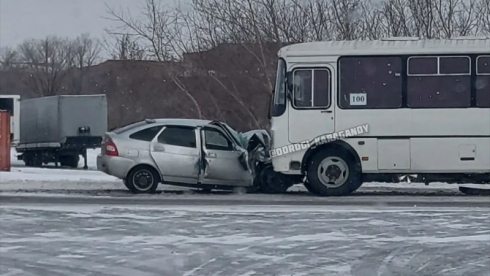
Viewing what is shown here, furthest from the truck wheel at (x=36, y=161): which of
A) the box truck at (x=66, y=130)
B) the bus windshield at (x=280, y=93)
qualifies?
the bus windshield at (x=280, y=93)

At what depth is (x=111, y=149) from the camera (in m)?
17.6

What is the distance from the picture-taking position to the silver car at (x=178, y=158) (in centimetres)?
1753

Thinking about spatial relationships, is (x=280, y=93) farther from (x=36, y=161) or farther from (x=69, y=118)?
(x=36, y=161)

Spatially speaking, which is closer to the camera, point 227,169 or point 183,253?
point 183,253

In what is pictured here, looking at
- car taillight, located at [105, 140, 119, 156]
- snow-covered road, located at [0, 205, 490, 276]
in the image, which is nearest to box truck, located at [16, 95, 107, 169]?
car taillight, located at [105, 140, 119, 156]

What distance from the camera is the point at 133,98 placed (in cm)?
4681

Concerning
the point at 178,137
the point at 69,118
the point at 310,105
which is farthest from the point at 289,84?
the point at 69,118

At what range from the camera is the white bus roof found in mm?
16984

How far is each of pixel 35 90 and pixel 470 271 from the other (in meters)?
79.5

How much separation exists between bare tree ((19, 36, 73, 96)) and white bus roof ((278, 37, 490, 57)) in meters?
66.6

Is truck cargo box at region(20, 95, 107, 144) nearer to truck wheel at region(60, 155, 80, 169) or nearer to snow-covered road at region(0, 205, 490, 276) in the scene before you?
truck wheel at region(60, 155, 80, 169)

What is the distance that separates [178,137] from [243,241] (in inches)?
299

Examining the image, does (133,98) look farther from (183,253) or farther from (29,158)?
(183,253)

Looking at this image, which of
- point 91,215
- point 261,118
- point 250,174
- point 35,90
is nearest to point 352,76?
point 250,174
